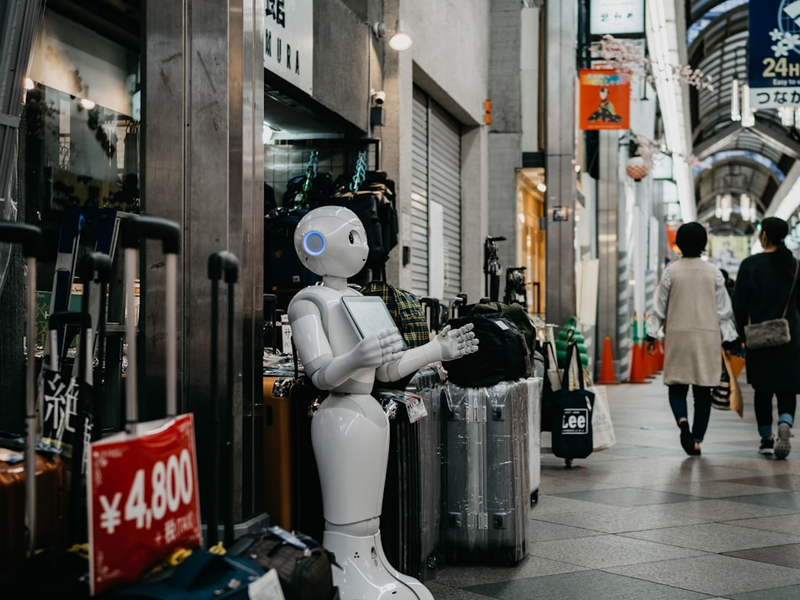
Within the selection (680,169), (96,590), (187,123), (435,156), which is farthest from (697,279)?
(680,169)

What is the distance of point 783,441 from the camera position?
296 inches

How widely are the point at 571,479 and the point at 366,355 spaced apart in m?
4.03

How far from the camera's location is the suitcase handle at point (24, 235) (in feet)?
6.85

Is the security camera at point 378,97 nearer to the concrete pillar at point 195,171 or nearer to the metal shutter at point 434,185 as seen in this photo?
the metal shutter at point 434,185

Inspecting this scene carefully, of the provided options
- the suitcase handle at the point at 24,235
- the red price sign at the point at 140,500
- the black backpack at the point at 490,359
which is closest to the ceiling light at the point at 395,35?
the black backpack at the point at 490,359

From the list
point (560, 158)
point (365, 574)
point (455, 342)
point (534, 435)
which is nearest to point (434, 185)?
point (560, 158)

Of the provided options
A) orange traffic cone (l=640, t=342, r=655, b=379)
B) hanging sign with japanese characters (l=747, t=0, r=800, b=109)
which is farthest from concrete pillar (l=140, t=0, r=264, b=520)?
orange traffic cone (l=640, t=342, r=655, b=379)

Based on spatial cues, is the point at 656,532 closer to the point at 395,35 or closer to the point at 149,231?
the point at 149,231

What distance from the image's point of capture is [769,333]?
746 centimetres

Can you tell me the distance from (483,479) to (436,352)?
1178mm

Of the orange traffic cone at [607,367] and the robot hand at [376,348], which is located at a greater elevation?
the robot hand at [376,348]

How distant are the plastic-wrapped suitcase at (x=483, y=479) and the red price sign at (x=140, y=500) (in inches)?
88.7

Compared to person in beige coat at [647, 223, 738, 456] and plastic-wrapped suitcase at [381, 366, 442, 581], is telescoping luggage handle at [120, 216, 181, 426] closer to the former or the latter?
plastic-wrapped suitcase at [381, 366, 442, 581]

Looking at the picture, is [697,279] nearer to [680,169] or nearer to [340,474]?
[340,474]
